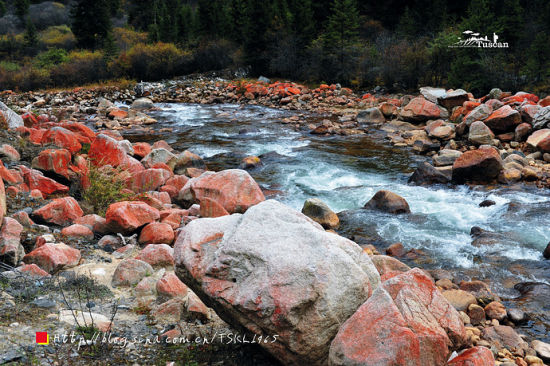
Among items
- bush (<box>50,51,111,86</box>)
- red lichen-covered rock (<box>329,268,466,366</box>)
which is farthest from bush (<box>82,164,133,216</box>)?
bush (<box>50,51,111,86</box>)

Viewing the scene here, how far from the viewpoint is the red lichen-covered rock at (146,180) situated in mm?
8680

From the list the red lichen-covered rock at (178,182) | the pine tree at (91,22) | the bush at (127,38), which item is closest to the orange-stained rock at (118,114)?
the red lichen-covered rock at (178,182)

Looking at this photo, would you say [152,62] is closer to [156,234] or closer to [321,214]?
[321,214]

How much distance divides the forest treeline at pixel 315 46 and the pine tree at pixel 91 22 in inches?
3.4

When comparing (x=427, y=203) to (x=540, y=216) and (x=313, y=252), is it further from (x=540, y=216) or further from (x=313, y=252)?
(x=313, y=252)

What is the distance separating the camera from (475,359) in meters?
3.00

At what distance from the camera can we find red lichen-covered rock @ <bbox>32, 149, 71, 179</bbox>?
8.04 m

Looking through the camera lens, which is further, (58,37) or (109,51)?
(58,37)

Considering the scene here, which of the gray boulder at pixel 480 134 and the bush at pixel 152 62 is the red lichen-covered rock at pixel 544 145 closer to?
the gray boulder at pixel 480 134

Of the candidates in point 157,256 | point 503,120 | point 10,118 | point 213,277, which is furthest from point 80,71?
point 213,277

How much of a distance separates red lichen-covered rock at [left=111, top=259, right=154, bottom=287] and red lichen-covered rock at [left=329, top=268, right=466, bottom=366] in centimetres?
278

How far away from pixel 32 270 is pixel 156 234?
5.96 ft

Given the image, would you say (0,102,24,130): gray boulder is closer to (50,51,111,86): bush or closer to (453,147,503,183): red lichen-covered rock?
(453,147,503,183): red lichen-covered rock

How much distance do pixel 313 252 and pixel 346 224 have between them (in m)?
4.93
